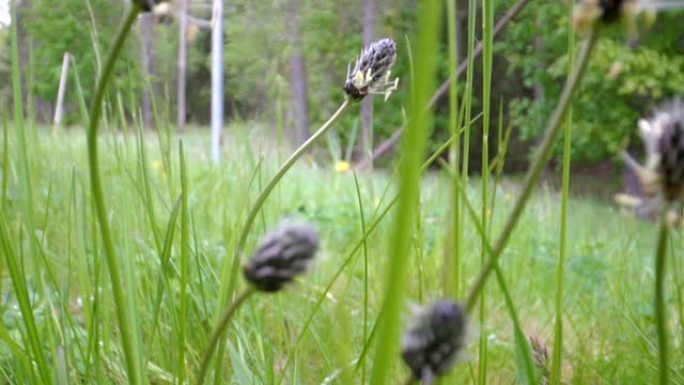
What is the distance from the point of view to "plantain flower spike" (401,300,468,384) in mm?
173

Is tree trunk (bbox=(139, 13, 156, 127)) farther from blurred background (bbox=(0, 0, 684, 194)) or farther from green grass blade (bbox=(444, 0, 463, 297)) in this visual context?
blurred background (bbox=(0, 0, 684, 194))

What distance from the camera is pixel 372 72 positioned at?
381 mm

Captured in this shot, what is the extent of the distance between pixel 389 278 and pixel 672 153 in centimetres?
9

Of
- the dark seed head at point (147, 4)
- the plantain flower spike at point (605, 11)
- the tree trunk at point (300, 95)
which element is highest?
the dark seed head at point (147, 4)

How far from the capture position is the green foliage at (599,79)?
6.51 meters

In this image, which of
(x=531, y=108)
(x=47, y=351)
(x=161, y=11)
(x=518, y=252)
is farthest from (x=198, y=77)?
(x=161, y=11)

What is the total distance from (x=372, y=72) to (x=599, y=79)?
7.55 m

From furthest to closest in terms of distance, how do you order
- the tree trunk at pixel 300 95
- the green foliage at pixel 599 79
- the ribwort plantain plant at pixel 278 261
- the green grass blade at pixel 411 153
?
the green foliage at pixel 599 79 < the tree trunk at pixel 300 95 < the ribwort plantain plant at pixel 278 261 < the green grass blade at pixel 411 153

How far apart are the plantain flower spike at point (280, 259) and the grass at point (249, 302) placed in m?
0.03

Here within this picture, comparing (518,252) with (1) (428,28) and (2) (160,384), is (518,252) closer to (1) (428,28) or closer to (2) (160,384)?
(2) (160,384)

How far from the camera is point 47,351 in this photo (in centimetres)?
56

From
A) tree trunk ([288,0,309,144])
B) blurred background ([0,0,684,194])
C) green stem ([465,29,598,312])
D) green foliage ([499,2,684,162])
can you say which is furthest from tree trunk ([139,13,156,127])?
green foliage ([499,2,684,162])

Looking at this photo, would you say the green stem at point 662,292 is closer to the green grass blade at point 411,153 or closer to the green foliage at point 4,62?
the green grass blade at point 411,153

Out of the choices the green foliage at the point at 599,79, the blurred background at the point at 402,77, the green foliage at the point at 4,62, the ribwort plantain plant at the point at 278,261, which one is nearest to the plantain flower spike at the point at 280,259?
the ribwort plantain plant at the point at 278,261
